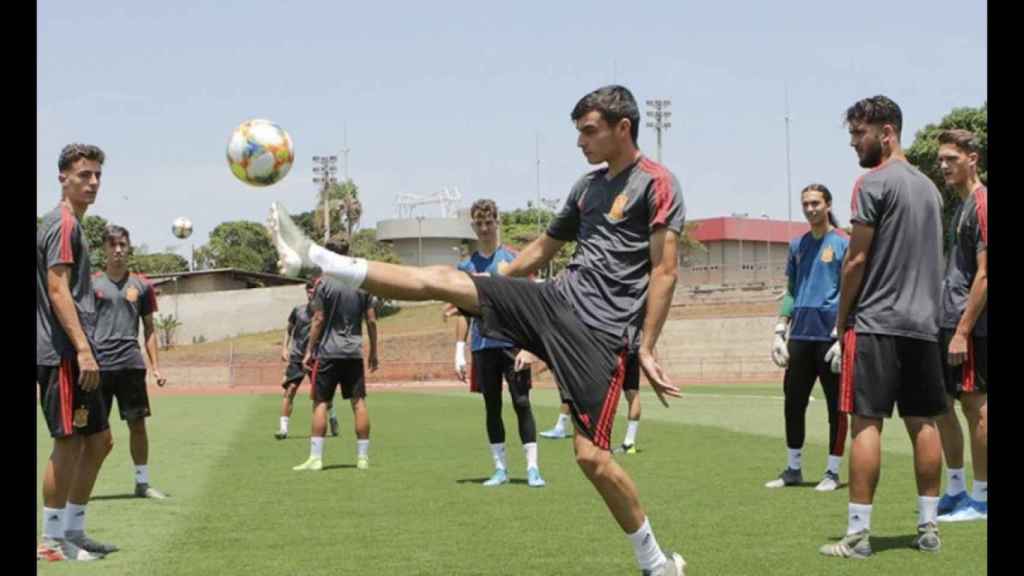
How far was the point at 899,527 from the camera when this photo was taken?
830 centimetres

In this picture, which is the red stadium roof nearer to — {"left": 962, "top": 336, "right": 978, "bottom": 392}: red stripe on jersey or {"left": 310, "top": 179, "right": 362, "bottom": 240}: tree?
{"left": 310, "top": 179, "right": 362, "bottom": 240}: tree

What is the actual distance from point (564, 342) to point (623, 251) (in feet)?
2.05

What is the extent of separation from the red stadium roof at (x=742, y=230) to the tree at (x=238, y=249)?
38661 millimetres

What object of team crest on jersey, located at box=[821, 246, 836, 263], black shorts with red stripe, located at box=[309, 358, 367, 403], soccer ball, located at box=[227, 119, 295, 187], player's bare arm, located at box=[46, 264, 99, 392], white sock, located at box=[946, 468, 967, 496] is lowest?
white sock, located at box=[946, 468, 967, 496]

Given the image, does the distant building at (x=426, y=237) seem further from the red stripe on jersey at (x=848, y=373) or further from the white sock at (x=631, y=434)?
the red stripe on jersey at (x=848, y=373)

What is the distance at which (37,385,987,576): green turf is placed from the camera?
284 inches

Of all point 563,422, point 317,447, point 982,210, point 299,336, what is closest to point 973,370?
point 982,210

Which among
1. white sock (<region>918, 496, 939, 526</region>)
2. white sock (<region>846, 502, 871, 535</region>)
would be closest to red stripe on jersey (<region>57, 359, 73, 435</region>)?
white sock (<region>846, 502, 871, 535</region>)

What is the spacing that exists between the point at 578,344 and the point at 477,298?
597mm

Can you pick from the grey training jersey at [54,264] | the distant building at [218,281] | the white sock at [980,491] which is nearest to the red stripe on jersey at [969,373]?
the white sock at [980,491]

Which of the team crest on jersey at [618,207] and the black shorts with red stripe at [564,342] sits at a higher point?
the team crest on jersey at [618,207]

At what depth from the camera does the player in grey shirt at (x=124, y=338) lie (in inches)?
427
